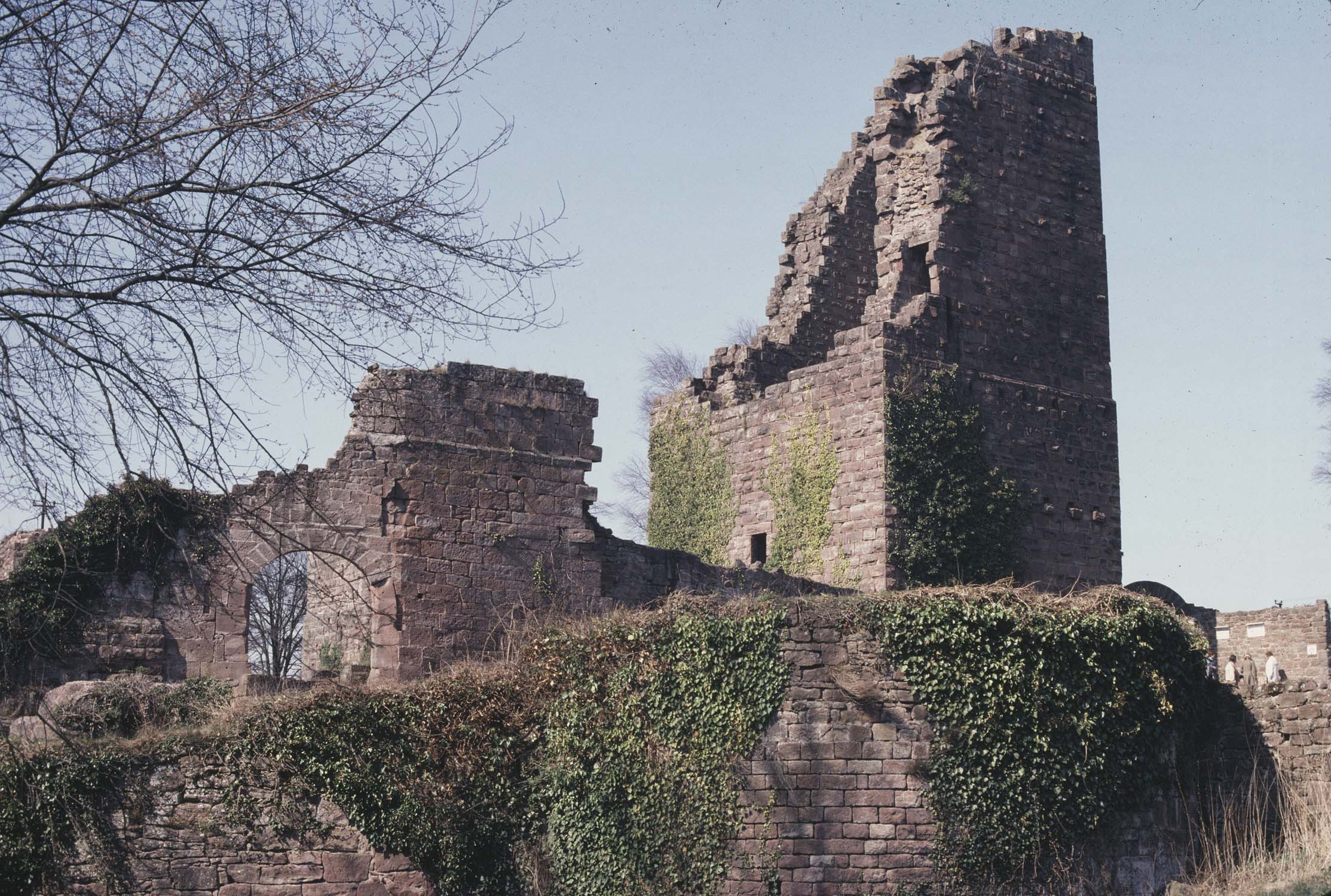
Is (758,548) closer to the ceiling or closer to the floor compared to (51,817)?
closer to the ceiling

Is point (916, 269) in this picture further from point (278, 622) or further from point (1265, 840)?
point (278, 622)

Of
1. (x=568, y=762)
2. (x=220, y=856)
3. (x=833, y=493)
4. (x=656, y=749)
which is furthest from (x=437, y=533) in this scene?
(x=833, y=493)

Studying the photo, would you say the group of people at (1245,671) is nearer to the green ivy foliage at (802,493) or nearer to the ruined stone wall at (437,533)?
the green ivy foliage at (802,493)

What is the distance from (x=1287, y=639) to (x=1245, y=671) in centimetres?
273

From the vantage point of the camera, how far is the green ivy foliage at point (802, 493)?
20125 millimetres

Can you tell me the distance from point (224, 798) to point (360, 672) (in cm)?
345

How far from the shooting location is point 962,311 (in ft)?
68.4

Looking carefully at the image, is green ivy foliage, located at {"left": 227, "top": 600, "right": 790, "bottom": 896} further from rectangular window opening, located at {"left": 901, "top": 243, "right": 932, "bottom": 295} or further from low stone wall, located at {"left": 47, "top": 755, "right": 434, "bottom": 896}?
rectangular window opening, located at {"left": 901, "top": 243, "right": 932, "bottom": 295}

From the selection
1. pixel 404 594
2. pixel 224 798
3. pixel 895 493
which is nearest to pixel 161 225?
pixel 224 798

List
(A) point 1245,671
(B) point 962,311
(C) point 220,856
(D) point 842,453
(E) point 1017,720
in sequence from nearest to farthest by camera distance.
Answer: (E) point 1017,720 → (C) point 220,856 → (D) point 842,453 → (B) point 962,311 → (A) point 1245,671

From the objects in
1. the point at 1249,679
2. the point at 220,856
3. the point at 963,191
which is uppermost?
the point at 963,191

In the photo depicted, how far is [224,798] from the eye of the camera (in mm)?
13109

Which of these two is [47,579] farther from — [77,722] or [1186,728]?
[1186,728]

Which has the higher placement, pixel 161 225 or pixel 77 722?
pixel 161 225
